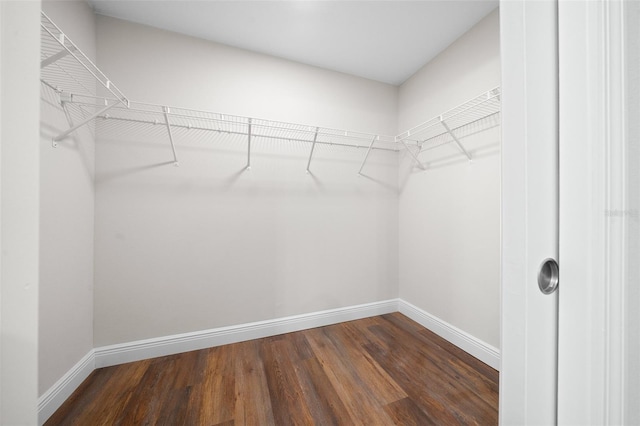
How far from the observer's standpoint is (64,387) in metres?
1.18

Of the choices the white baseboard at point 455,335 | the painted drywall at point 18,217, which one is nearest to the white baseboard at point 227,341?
the white baseboard at point 455,335

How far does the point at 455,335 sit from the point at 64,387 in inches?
96.0

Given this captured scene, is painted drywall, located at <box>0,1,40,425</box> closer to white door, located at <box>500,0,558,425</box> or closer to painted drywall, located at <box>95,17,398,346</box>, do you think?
white door, located at <box>500,0,558,425</box>

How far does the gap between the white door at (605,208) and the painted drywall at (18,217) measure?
74cm

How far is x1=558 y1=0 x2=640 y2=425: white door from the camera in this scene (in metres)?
0.31

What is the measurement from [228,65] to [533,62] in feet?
6.47

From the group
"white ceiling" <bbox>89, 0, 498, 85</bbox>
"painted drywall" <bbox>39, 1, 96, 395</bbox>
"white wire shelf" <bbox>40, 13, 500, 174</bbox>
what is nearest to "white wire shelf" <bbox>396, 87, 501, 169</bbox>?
"white wire shelf" <bbox>40, 13, 500, 174</bbox>

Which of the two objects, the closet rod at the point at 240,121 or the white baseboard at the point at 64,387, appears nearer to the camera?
the white baseboard at the point at 64,387

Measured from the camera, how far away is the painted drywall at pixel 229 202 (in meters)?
1.49

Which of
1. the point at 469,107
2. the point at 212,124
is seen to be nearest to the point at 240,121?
the point at 212,124

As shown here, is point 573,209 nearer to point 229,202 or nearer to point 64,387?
point 229,202

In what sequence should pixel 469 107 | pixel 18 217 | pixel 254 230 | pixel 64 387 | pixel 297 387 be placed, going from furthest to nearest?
1. pixel 254 230
2. pixel 469 107
3. pixel 297 387
4. pixel 64 387
5. pixel 18 217

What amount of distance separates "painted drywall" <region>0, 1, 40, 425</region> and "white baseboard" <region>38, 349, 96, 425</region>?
143 cm

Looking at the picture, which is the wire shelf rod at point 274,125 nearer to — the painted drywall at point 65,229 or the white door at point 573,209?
the painted drywall at point 65,229
